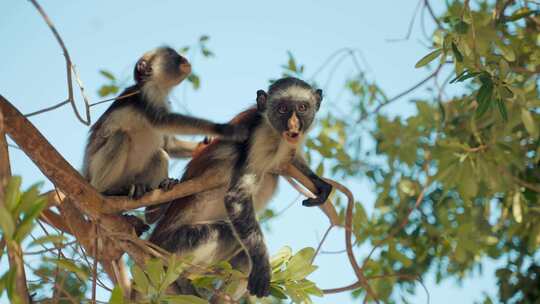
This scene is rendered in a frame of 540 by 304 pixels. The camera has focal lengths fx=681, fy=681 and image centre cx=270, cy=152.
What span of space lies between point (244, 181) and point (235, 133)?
894mm

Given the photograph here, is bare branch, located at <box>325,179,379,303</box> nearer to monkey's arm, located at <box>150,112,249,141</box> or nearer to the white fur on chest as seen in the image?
monkey's arm, located at <box>150,112,249,141</box>

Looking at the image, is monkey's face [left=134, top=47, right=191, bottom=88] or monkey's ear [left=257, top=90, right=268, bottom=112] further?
monkey's face [left=134, top=47, right=191, bottom=88]

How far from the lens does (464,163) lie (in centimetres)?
782

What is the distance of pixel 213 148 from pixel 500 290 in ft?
16.6

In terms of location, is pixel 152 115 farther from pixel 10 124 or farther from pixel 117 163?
pixel 10 124

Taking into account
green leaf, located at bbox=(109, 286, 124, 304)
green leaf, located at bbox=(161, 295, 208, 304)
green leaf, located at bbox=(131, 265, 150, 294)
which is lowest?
green leaf, located at bbox=(109, 286, 124, 304)

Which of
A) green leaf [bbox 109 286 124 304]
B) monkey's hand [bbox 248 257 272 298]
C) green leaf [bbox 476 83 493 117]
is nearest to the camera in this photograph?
green leaf [bbox 109 286 124 304]

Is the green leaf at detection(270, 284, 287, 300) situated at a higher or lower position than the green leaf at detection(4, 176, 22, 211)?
higher

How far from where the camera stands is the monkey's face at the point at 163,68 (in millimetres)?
9961

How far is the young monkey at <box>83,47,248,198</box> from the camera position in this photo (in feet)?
28.4

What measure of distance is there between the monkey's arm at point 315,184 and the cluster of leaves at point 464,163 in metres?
0.22

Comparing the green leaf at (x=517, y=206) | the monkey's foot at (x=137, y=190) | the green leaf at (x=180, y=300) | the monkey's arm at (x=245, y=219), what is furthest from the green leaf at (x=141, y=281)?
the green leaf at (x=517, y=206)

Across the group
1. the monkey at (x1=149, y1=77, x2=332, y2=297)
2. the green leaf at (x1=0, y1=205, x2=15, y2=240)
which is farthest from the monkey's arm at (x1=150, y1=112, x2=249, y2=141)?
the green leaf at (x1=0, y1=205, x2=15, y2=240)

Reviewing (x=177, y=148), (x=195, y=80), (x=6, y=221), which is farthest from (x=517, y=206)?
(x=6, y=221)
